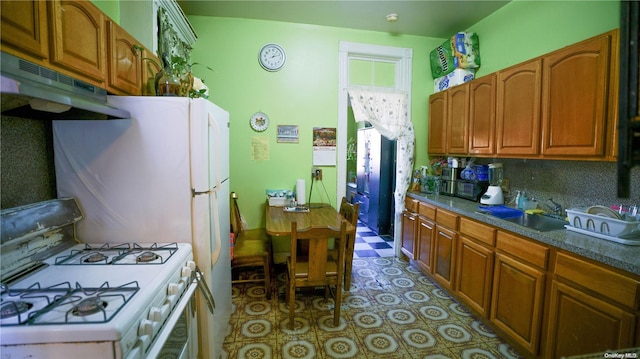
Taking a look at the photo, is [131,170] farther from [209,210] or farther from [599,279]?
[599,279]

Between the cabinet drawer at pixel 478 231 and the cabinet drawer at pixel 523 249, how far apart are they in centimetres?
6

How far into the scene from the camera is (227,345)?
78.4 inches

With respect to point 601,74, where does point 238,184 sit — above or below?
below

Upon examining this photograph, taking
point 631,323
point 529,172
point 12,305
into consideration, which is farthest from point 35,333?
point 529,172

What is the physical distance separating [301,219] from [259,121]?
1.23 m

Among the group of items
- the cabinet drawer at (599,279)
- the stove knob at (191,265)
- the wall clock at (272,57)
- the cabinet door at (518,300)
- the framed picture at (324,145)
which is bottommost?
the cabinet door at (518,300)

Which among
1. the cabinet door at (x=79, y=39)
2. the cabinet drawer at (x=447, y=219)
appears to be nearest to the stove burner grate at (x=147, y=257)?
the cabinet door at (x=79, y=39)

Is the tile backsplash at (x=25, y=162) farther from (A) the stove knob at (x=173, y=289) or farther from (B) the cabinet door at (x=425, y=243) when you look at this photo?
(B) the cabinet door at (x=425, y=243)

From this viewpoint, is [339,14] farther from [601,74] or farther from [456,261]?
[456,261]

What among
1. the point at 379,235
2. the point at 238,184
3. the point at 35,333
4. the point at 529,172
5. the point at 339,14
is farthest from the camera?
the point at 379,235

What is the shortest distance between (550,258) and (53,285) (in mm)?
2384

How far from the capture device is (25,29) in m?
1.01

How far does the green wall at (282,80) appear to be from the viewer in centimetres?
302

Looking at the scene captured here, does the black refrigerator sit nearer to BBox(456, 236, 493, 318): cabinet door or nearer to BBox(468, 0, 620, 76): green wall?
BBox(468, 0, 620, 76): green wall
